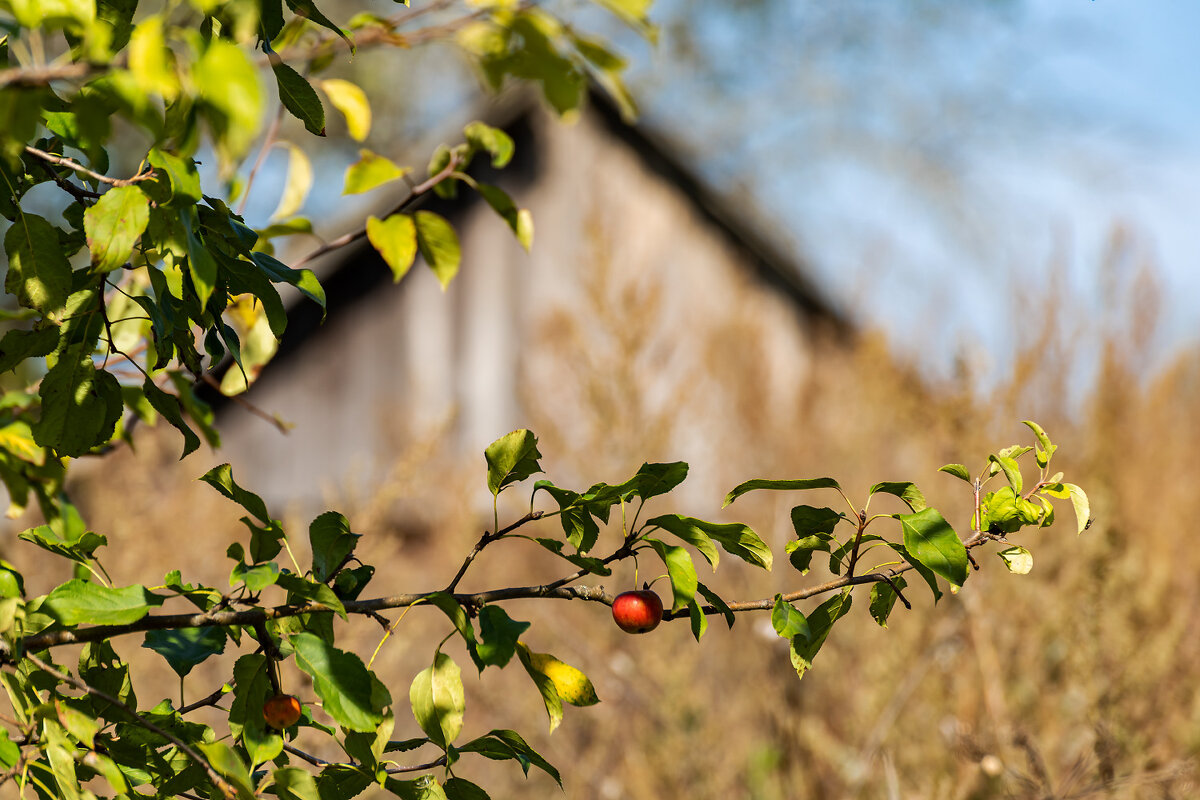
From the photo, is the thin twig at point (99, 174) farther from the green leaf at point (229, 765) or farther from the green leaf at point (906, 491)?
the green leaf at point (906, 491)

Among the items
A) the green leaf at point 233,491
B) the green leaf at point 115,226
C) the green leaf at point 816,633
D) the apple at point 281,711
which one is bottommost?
the apple at point 281,711

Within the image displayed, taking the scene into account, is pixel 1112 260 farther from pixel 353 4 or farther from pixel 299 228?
pixel 353 4

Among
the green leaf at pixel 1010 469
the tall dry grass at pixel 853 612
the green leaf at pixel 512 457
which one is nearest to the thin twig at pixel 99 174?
the green leaf at pixel 512 457

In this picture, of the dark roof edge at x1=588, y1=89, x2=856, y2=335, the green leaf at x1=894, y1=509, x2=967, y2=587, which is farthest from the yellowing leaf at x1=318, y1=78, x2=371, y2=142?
the dark roof edge at x1=588, y1=89, x2=856, y2=335

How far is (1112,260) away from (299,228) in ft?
12.8

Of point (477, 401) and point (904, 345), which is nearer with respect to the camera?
point (904, 345)

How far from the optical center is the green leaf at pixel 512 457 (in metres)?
1.04

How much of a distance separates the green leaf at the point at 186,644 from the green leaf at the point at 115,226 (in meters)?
0.41

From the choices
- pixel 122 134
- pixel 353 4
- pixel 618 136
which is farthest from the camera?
pixel 353 4

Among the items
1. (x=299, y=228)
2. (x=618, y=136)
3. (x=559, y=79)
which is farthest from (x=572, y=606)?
(x=618, y=136)

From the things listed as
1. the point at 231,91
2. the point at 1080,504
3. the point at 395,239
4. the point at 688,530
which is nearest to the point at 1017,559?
the point at 1080,504

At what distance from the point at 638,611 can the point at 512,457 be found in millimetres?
209

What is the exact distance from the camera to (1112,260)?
4367mm

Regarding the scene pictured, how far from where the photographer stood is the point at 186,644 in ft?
3.54
